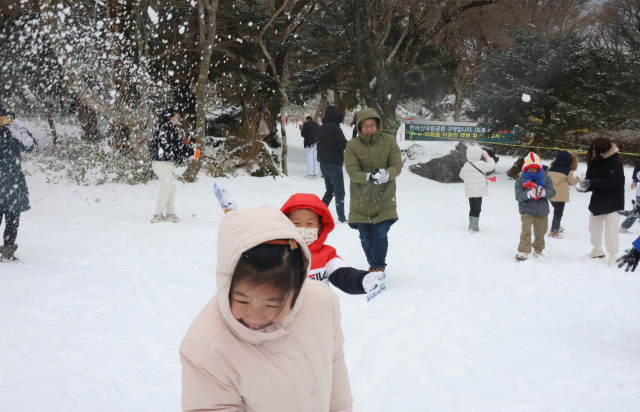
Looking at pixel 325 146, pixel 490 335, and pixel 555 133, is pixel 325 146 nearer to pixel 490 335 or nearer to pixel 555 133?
pixel 490 335

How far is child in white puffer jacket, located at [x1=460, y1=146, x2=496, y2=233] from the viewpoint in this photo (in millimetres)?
7988

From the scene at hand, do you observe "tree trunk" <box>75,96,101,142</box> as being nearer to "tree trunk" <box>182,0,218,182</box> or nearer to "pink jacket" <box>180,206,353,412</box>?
"tree trunk" <box>182,0,218,182</box>

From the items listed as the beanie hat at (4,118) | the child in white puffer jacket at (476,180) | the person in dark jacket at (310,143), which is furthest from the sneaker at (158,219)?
the child in white puffer jacket at (476,180)

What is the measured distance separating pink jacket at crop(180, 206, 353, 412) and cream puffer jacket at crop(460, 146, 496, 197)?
7.23 metres

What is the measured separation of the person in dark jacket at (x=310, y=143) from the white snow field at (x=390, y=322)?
6134 mm

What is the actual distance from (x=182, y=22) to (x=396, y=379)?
1366 cm

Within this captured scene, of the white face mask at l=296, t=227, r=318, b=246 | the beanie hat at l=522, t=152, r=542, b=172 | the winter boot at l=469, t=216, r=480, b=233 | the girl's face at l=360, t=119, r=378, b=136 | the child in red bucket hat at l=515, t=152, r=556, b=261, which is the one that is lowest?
the winter boot at l=469, t=216, r=480, b=233

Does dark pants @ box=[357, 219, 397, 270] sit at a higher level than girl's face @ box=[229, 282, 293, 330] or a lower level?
lower

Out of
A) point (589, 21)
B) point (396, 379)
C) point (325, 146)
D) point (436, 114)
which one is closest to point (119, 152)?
point (325, 146)

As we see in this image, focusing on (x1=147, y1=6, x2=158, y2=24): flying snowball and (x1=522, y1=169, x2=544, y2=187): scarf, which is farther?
(x1=147, y1=6, x2=158, y2=24): flying snowball

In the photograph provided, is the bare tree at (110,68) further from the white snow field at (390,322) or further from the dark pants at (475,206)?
the dark pants at (475,206)

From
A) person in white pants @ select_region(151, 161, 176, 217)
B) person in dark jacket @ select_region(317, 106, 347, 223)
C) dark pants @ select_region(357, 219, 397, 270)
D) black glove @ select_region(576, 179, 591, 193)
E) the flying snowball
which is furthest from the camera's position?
the flying snowball

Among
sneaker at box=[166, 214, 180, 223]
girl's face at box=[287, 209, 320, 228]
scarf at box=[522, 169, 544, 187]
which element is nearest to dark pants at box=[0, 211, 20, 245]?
sneaker at box=[166, 214, 180, 223]

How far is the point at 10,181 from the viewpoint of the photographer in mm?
4973
